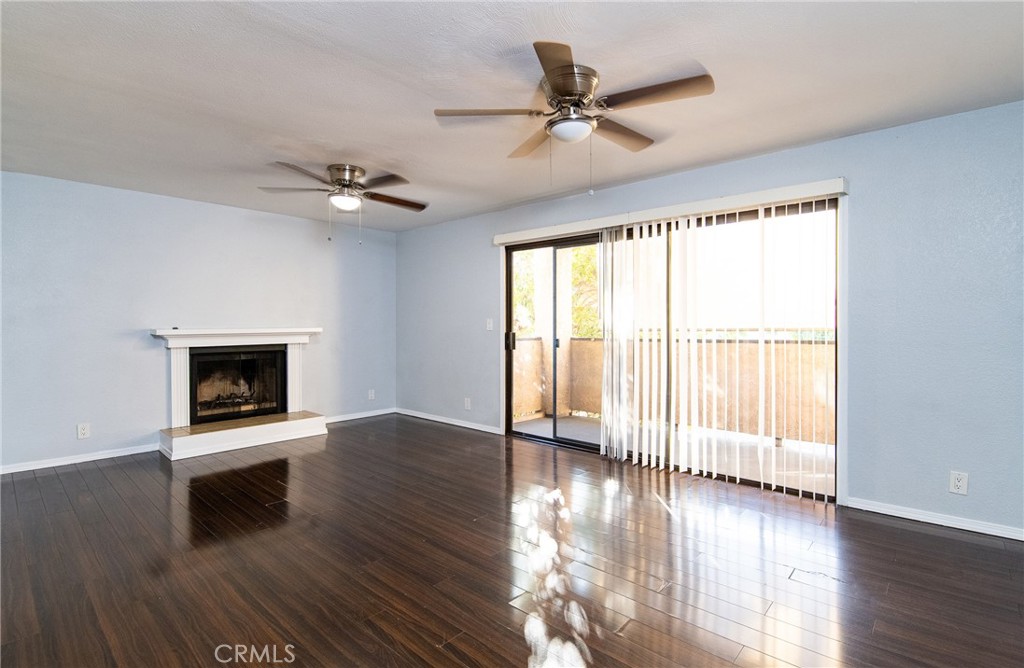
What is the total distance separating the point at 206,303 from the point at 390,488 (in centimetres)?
302

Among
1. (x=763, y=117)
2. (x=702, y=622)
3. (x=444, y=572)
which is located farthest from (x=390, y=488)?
(x=763, y=117)

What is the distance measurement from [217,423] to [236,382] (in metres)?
0.52

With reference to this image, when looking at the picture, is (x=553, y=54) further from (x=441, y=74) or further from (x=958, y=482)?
(x=958, y=482)

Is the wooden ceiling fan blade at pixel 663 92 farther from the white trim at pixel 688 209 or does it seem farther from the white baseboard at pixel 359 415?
the white baseboard at pixel 359 415

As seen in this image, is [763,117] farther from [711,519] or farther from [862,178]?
[711,519]

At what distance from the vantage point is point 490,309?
547 cm

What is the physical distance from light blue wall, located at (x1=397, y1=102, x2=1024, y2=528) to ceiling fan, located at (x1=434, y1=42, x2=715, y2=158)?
175cm

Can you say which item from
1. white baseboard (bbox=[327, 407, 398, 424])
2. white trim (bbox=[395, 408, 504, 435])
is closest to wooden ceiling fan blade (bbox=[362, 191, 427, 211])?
white trim (bbox=[395, 408, 504, 435])

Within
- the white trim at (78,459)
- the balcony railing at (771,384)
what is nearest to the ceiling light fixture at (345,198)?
the balcony railing at (771,384)

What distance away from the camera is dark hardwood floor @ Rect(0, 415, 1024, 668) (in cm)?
179

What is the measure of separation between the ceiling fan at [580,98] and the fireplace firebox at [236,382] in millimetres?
3983

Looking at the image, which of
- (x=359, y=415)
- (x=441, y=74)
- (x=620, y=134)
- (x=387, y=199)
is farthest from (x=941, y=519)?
(x=359, y=415)

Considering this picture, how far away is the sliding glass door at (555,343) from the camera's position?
4750mm

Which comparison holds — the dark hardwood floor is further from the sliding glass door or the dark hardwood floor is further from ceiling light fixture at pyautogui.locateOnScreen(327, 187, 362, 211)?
ceiling light fixture at pyautogui.locateOnScreen(327, 187, 362, 211)
